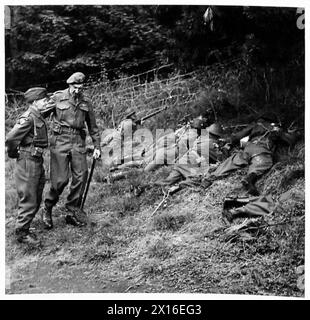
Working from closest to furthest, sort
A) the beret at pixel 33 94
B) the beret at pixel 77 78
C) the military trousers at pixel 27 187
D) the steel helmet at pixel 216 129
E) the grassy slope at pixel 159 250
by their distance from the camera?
1. the grassy slope at pixel 159 250
2. the military trousers at pixel 27 187
3. the beret at pixel 33 94
4. the beret at pixel 77 78
5. the steel helmet at pixel 216 129

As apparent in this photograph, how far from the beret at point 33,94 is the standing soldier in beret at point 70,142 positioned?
195 millimetres

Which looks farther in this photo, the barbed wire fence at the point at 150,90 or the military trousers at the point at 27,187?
the barbed wire fence at the point at 150,90

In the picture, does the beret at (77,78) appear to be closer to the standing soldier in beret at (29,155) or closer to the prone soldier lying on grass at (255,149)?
the standing soldier in beret at (29,155)

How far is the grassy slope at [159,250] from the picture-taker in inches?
296

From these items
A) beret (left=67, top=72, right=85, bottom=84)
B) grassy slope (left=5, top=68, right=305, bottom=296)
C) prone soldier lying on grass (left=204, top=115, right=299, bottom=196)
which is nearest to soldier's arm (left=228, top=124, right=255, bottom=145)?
prone soldier lying on grass (left=204, top=115, right=299, bottom=196)

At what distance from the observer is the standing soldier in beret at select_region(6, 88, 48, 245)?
8117 millimetres

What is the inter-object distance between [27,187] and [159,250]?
5.70 feet

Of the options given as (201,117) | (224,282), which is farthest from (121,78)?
(224,282)

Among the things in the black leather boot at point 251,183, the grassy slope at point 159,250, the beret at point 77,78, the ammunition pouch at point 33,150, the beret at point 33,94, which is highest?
the beret at point 77,78

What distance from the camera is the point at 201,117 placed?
8.95m

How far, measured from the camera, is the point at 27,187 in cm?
823

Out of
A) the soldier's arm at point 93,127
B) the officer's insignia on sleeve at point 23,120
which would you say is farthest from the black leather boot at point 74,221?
the officer's insignia on sleeve at point 23,120

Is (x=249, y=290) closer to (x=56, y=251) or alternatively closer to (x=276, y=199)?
(x=276, y=199)

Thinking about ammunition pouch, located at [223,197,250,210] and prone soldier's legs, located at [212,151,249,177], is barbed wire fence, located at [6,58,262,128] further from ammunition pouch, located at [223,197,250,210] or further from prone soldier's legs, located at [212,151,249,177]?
ammunition pouch, located at [223,197,250,210]
